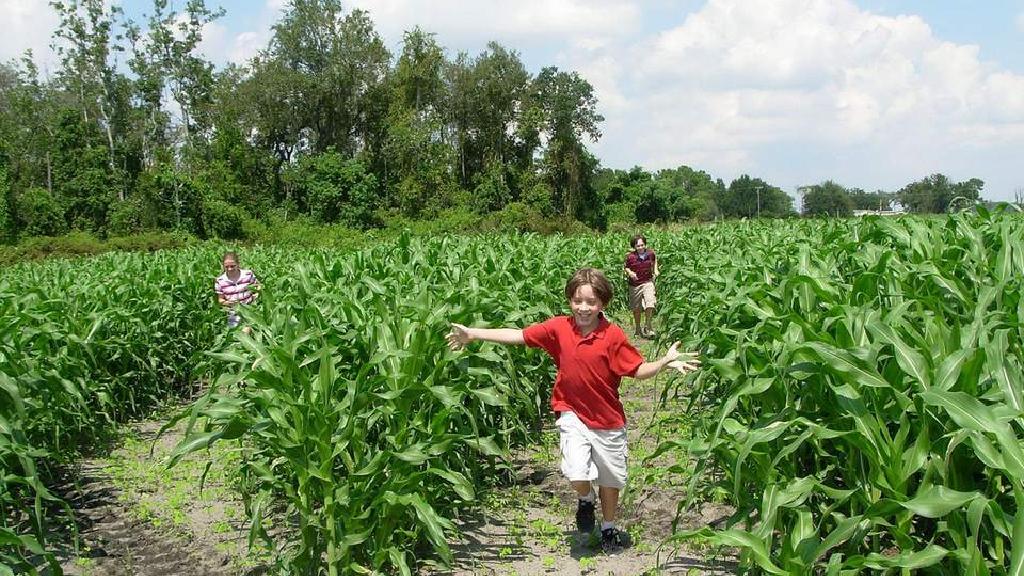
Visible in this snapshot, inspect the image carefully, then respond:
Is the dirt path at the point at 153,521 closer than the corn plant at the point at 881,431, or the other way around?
the corn plant at the point at 881,431

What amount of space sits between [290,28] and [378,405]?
1856 inches

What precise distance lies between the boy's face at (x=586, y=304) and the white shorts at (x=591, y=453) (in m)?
0.55

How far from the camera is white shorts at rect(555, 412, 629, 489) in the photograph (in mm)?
4387

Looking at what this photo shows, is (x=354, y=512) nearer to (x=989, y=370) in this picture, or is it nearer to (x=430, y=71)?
(x=989, y=370)

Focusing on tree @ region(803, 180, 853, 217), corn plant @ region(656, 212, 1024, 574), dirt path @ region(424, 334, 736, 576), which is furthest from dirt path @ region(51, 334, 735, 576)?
tree @ region(803, 180, 853, 217)

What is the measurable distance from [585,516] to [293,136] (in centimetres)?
4667

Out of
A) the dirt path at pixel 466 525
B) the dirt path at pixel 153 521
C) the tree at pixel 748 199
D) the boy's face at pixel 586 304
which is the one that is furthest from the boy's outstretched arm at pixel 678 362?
the tree at pixel 748 199

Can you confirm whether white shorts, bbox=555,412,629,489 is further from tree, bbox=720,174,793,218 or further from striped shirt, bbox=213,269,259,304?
tree, bbox=720,174,793,218

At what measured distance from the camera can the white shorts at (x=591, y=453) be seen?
439 cm

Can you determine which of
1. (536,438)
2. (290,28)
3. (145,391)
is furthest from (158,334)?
(290,28)

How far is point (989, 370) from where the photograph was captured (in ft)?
9.43

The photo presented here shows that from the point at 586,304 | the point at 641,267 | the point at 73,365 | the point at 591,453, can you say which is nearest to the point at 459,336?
the point at 586,304

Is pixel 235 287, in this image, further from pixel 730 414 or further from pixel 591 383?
pixel 730 414

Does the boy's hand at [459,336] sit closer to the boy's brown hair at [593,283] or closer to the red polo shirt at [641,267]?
the boy's brown hair at [593,283]
